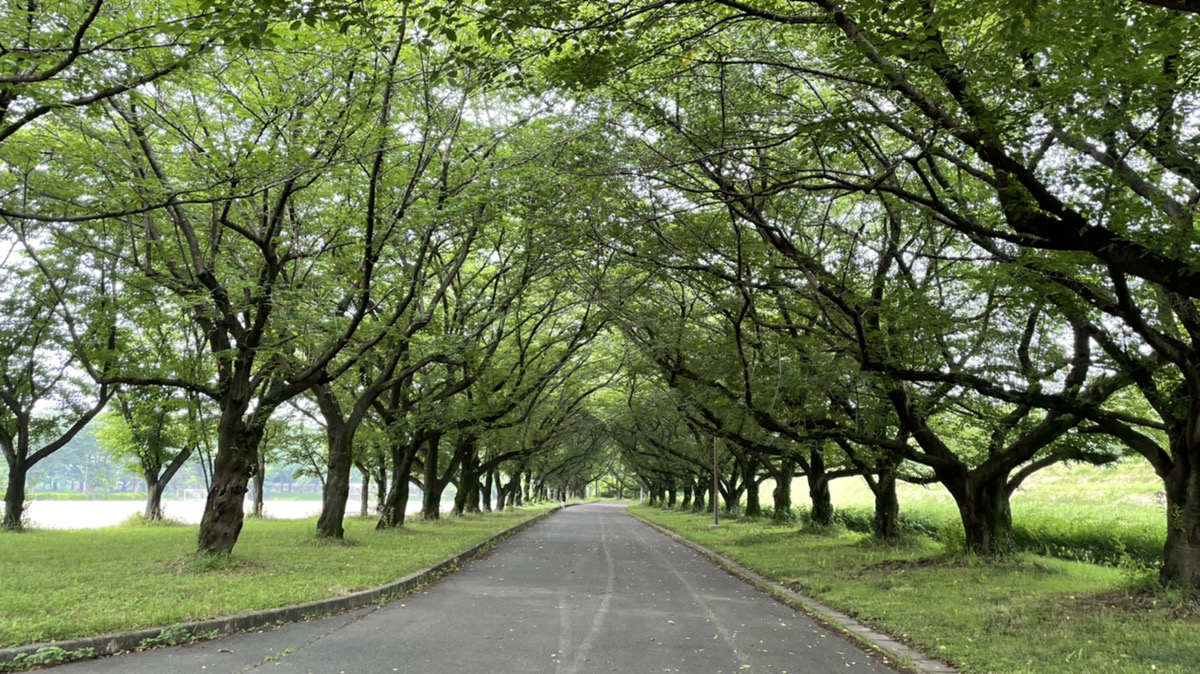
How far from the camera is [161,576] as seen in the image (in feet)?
30.5

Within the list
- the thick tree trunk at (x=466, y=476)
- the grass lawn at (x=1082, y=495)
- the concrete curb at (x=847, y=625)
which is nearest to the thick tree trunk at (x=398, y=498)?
the thick tree trunk at (x=466, y=476)

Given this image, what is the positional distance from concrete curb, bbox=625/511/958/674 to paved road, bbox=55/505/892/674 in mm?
239

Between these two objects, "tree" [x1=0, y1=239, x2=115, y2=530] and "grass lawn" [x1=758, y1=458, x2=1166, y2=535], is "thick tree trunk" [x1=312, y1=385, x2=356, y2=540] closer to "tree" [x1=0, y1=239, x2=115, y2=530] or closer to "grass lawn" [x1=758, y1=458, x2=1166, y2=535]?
"tree" [x1=0, y1=239, x2=115, y2=530]

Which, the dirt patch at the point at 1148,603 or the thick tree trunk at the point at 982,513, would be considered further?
the thick tree trunk at the point at 982,513

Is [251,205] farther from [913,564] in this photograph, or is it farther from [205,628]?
[913,564]

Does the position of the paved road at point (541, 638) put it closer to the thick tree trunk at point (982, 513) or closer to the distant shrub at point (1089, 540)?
the thick tree trunk at point (982, 513)

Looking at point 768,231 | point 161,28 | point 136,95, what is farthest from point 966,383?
point 136,95

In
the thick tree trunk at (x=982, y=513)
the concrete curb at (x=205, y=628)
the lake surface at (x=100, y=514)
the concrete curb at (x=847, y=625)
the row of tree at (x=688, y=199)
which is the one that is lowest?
the lake surface at (x=100, y=514)

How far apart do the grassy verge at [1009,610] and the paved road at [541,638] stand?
915 millimetres

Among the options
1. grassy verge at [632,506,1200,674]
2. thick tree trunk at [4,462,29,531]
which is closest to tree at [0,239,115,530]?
thick tree trunk at [4,462,29,531]

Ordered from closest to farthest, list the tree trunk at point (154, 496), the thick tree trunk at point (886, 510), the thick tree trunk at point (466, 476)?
the thick tree trunk at point (886, 510), the tree trunk at point (154, 496), the thick tree trunk at point (466, 476)

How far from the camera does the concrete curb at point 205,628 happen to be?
548cm

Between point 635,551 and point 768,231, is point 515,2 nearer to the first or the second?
point 768,231

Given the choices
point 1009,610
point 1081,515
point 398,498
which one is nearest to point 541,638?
point 1009,610
